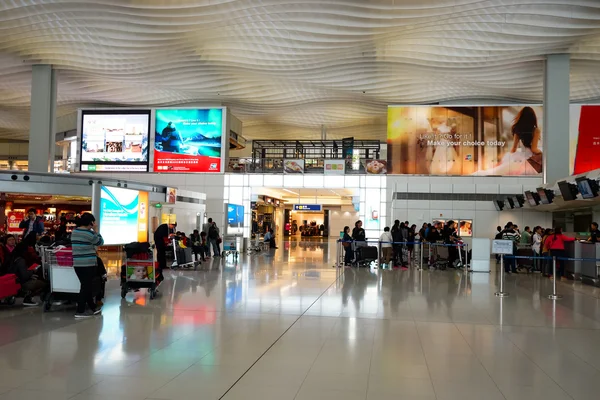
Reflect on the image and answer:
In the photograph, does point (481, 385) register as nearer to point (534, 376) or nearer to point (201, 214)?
point (534, 376)

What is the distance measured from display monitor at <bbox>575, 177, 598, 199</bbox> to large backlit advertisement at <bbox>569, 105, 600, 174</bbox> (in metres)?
13.0

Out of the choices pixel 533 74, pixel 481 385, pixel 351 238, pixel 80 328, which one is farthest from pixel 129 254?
pixel 533 74

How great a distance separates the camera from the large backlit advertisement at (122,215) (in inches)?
601

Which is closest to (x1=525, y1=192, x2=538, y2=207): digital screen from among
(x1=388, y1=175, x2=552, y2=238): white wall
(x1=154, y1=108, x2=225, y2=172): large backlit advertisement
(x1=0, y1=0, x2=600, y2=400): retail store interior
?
(x1=0, y1=0, x2=600, y2=400): retail store interior

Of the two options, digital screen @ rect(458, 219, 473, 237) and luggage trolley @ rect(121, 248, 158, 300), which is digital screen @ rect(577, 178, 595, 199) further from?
digital screen @ rect(458, 219, 473, 237)

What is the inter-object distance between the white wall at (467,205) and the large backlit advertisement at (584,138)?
2.14 metres

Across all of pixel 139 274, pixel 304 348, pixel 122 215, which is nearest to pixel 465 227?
pixel 122 215

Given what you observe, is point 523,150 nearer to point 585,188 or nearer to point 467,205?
point 467,205

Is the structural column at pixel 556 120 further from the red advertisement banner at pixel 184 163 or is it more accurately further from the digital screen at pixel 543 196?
the red advertisement banner at pixel 184 163

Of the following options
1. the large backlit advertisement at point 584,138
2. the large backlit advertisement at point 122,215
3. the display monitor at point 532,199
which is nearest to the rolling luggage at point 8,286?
the large backlit advertisement at point 122,215

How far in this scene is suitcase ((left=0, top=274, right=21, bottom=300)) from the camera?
310 inches

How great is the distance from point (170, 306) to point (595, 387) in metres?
6.00

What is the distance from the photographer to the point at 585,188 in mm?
14500

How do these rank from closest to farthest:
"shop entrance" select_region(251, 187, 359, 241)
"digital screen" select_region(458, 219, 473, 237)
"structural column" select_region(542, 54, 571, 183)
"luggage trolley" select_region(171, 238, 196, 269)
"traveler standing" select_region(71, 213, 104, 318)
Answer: "traveler standing" select_region(71, 213, 104, 318)
"luggage trolley" select_region(171, 238, 196, 269)
"structural column" select_region(542, 54, 571, 183)
"digital screen" select_region(458, 219, 473, 237)
"shop entrance" select_region(251, 187, 359, 241)
